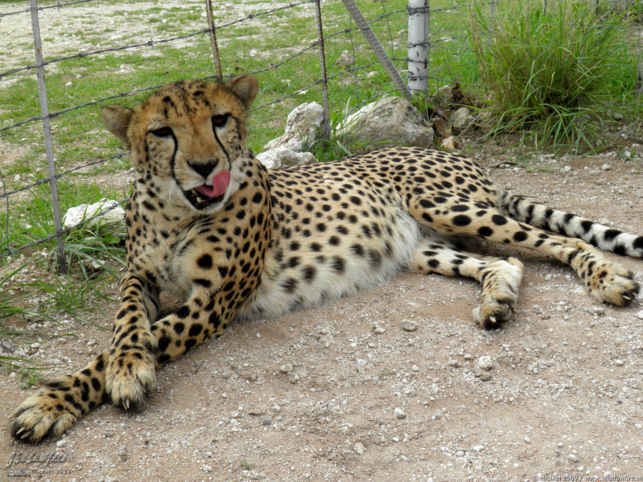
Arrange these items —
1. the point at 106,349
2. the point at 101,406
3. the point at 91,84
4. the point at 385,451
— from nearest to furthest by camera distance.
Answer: the point at 385,451 < the point at 101,406 < the point at 106,349 < the point at 91,84

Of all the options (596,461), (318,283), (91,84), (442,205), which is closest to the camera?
(596,461)

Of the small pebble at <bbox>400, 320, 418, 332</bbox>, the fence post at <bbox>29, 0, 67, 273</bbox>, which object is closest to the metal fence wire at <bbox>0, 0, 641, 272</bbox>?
the fence post at <bbox>29, 0, 67, 273</bbox>

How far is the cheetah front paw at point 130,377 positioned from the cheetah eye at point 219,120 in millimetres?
1055

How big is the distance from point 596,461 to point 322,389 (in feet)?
3.72

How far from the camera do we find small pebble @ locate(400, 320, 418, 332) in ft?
11.1

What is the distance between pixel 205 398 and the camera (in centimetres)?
290

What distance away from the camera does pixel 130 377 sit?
2.78m

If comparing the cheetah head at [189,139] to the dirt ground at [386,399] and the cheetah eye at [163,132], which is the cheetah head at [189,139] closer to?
the cheetah eye at [163,132]

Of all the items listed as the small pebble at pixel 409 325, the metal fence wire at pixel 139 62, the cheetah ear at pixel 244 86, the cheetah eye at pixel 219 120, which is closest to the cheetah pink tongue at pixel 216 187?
the cheetah eye at pixel 219 120

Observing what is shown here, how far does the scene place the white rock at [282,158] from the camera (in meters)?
5.03

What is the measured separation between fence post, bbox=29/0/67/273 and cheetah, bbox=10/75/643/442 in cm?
59

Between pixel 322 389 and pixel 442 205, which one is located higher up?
pixel 442 205

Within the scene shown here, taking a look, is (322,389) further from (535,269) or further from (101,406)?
(535,269)

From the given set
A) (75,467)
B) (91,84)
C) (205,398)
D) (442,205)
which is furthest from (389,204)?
(91,84)
